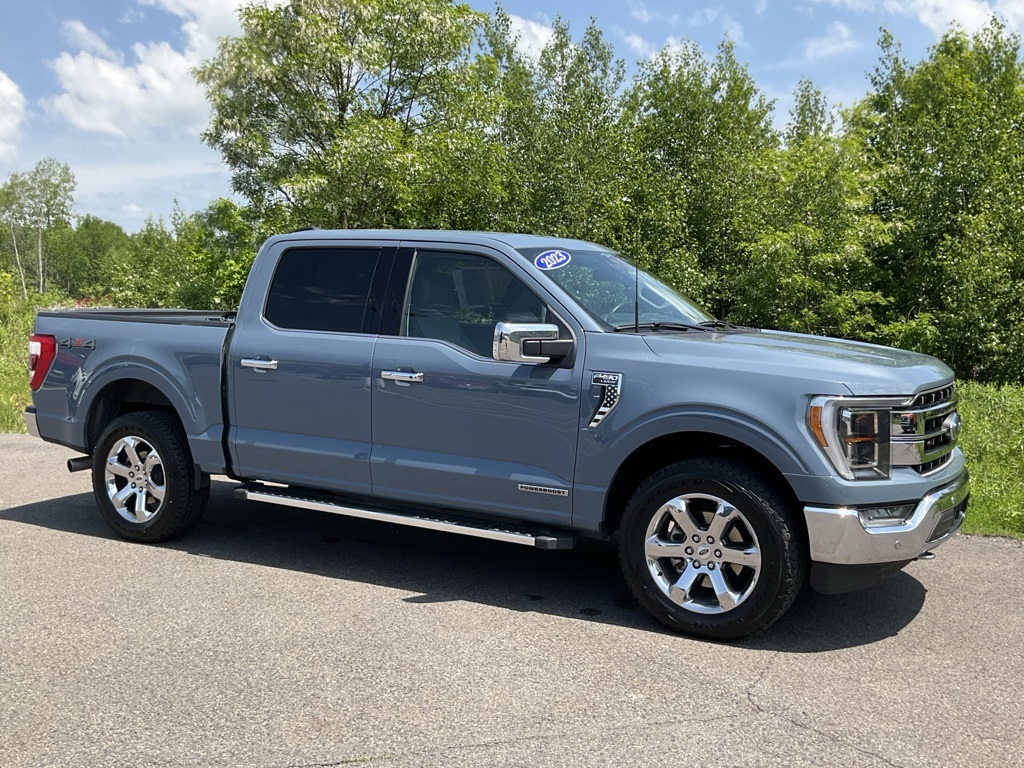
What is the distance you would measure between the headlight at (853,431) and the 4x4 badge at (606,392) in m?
0.93

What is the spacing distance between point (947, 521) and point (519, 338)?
2230 mm

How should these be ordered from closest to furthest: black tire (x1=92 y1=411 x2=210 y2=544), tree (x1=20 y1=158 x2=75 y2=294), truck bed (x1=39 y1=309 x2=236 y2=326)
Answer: black tire (x1=92 y1=411 x2=210 y2=544)
truck bed (x1=39 y1=309 x2=236 y2=326)
tree (x1=20 y1=158 x2=75 y2=294)

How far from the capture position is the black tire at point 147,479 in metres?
6.34

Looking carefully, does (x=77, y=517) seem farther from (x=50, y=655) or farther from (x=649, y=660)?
(x=649, y=660)

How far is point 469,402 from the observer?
17.2 feet

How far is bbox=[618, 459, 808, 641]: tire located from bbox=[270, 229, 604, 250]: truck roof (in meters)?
1.58

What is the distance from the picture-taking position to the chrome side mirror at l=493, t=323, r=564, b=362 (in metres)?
4.87

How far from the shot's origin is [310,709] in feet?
12.5

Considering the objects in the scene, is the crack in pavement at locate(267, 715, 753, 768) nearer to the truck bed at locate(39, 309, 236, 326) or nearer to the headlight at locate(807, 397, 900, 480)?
the headlight at locate(807, 397, 900, 480)

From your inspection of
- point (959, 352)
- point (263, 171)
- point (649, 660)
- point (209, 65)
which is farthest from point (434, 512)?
point (209, 65)

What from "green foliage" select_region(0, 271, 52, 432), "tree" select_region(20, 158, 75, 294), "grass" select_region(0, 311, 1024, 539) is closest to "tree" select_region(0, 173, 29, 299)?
"tree" select_region(20, 158, 75, 294)

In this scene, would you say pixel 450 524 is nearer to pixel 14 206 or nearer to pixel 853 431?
pixel 853 431

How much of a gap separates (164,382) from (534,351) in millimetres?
2724

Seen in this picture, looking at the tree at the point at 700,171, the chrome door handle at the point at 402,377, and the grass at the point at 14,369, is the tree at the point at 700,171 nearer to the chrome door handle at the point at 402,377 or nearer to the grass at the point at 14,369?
the grass at the point at 14,369
